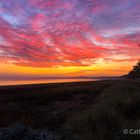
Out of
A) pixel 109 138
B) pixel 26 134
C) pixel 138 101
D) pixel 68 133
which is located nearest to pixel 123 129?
pixel 109 138

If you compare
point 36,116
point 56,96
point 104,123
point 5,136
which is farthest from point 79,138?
point 56,96

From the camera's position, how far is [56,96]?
57.6 feet

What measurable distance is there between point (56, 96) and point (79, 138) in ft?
36.2

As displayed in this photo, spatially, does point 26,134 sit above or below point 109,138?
above

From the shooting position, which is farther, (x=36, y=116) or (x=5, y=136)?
(x=36, y=116)

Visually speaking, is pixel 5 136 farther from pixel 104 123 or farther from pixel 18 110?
pixel 18 110

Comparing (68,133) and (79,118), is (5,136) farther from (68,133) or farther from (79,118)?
(79,118)

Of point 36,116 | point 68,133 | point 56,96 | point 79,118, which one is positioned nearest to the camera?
point 68,133

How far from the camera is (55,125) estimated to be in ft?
31.0

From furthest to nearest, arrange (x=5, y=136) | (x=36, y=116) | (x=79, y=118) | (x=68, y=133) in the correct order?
1. (x=36, y=116)
2. (x=79, y=118)
3. (x=68, y=133)
4. (x=5, y=136)

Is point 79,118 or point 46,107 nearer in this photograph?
point 79,118

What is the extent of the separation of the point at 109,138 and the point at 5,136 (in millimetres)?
3539

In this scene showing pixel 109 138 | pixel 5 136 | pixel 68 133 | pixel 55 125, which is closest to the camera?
pixel 5 136

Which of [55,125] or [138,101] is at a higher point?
[138,101]
